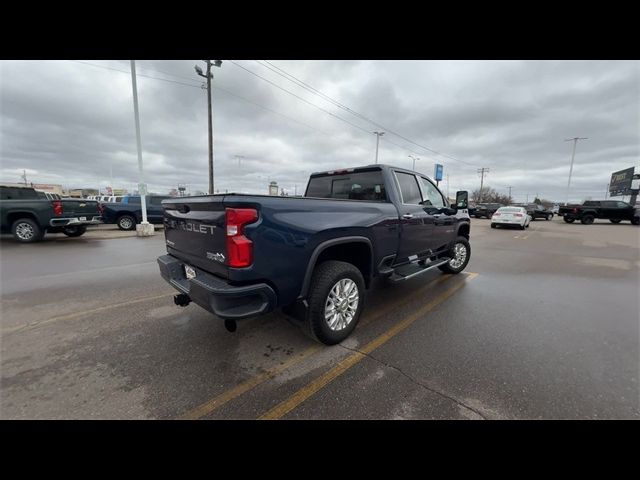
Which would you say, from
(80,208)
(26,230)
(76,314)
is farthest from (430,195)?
(26,230)

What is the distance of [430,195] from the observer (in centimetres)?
497

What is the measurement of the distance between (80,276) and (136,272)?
96 cm

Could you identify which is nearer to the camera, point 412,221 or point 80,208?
point 412,221

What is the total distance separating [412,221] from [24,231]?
471 inches

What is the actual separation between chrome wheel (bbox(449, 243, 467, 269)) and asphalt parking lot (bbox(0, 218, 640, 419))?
887 millimetres

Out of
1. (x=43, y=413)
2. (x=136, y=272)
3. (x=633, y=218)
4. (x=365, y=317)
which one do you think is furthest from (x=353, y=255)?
(x=633, y=218)

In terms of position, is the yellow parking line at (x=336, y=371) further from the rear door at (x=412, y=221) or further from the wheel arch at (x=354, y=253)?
the rear door at (x=412, y=221)

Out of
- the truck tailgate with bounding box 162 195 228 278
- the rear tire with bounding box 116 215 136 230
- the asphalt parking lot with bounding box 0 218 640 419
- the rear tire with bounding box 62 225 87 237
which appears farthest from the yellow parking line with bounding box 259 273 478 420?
the rear tire with bounding box 116 215 136 230

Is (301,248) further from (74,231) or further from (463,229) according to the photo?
(74,231)

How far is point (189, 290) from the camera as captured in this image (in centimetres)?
262

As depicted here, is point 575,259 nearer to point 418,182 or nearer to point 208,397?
point 418,182

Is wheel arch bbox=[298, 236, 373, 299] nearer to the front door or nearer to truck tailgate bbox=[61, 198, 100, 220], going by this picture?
the front door

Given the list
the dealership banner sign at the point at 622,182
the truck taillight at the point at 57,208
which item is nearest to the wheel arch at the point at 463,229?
the truck taillight at the point at 57,208

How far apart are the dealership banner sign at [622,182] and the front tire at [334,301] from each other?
49368 mm
